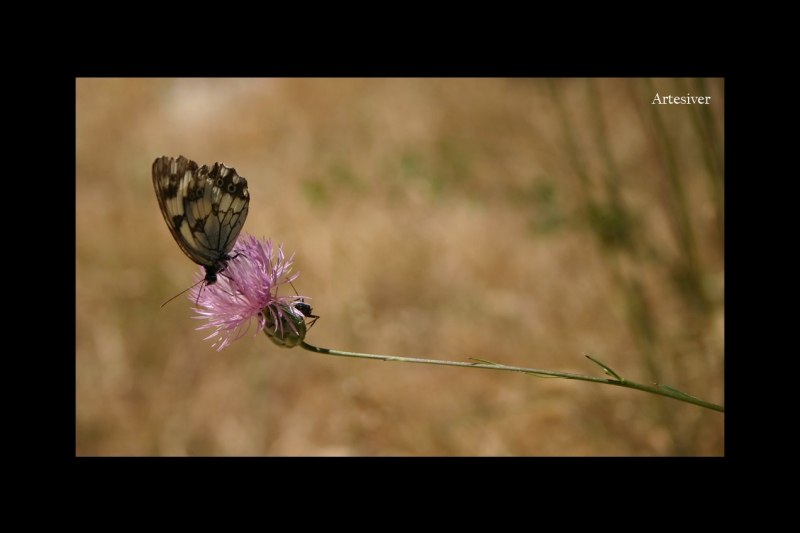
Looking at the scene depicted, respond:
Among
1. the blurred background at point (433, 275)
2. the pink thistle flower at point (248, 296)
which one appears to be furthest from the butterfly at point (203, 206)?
the blurred background at point (433, 275)

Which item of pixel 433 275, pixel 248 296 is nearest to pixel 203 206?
pixel 248 296

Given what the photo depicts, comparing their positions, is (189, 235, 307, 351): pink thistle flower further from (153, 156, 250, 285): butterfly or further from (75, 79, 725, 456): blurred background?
(75, 79, 725, 456): blurred background

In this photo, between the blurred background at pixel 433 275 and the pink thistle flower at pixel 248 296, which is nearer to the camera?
the pink thistle flower at pixel 248 296

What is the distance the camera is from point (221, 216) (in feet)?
6.26

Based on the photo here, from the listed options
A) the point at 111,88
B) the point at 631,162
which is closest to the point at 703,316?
the point at 631,162

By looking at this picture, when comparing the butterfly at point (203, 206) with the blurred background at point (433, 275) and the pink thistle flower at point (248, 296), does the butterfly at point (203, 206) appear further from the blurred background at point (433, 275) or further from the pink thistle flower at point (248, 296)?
the blurred background at point (433, 275)

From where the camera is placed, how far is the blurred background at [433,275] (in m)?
3.34

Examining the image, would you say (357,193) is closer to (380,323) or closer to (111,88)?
(380,323)

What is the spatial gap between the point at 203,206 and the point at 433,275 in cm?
310

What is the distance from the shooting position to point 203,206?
1.88 meters

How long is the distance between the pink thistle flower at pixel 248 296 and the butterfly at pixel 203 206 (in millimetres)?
42

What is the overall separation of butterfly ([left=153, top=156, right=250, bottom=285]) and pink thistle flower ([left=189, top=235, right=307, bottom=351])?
4cm

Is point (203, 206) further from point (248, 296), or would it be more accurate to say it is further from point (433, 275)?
point (433, 275)

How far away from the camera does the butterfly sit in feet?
6.05
